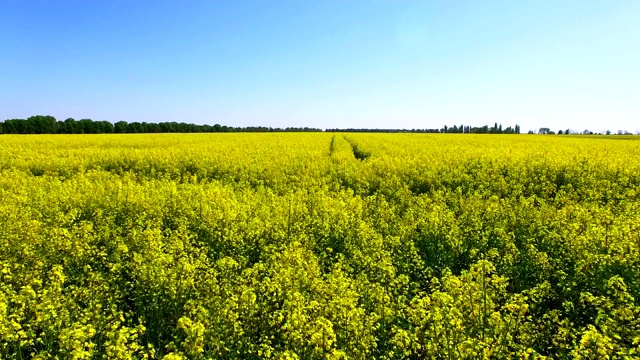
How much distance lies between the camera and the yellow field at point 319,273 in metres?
3.44

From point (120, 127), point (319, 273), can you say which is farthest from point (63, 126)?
point (319, 273)

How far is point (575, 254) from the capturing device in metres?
5.64

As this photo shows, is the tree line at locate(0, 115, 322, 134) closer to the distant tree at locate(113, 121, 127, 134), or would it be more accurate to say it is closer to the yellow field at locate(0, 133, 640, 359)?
the distant tree at locate(113, 121, 127, 134)

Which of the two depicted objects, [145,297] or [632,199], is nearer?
[145,297]

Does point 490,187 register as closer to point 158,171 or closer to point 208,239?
point 208,239

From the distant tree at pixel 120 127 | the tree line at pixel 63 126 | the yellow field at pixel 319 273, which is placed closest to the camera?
the yellow field at pixel 319 273

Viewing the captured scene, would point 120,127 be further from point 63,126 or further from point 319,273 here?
point 319,273

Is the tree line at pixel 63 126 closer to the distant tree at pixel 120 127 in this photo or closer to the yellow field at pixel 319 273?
the distant tree at pixel 120 127

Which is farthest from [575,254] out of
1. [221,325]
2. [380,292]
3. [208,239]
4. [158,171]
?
[158,171]

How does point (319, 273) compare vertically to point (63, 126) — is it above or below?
below

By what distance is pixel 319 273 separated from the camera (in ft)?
16.3

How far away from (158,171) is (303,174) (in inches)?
273

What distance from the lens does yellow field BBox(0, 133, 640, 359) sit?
3441 mm

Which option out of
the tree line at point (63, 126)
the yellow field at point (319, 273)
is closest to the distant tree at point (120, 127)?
the tree line at point (63, 126)
